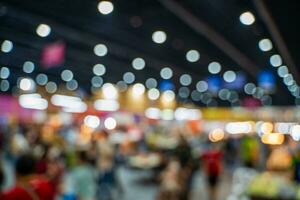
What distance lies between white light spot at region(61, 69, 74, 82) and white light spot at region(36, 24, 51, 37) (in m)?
13.2

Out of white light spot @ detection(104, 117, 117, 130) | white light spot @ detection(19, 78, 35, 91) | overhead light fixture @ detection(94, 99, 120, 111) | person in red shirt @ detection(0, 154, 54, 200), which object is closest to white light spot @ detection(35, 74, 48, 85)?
overhead light fixture @ detection(94, 99, 120, 111)

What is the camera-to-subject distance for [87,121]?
27.3 meters

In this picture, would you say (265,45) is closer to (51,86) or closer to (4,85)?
(4,85)

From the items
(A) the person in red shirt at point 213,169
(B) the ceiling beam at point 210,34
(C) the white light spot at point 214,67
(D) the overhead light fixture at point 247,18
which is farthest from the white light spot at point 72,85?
(A) the person in red shirt at point 213,169

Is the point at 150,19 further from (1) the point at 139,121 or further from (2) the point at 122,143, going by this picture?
(1) the point at 139,121

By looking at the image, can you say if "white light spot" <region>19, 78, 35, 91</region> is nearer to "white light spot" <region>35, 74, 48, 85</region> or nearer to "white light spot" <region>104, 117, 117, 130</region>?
"white light spot" <region>104, 117, 117, 130</region>

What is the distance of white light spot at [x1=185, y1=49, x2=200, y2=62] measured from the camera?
1035 inches

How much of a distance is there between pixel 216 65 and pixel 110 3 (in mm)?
17575

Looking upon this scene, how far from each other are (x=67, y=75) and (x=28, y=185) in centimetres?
Result: 3047

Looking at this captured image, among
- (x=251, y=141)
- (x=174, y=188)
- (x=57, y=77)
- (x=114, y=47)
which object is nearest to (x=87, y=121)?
(x=114, y=47)

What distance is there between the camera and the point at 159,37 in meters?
21.9

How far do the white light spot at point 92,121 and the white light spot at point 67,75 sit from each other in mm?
5733

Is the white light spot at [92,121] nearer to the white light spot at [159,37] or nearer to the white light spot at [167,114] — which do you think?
the white light spot at [159,37]

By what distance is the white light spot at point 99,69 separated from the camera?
1291 inches
